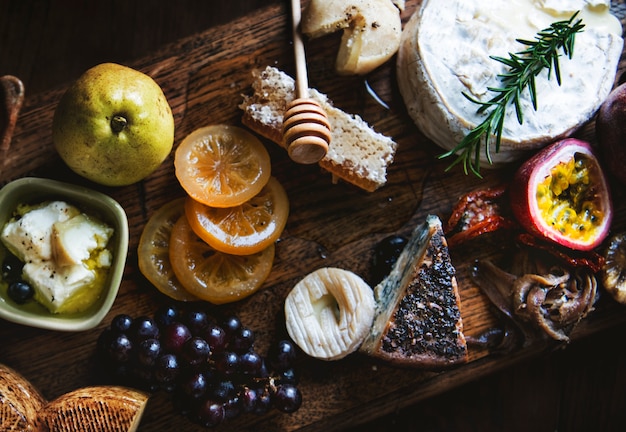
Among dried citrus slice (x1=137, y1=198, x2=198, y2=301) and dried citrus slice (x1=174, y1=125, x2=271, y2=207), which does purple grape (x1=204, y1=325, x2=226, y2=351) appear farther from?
dried citrus slice (x1=174, y1=125, x2=271, y2=207)

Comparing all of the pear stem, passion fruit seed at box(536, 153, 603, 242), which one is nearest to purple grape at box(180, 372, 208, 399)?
the pear stem

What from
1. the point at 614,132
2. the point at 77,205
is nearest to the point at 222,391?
the point at 77,205

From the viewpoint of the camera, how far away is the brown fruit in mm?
1975

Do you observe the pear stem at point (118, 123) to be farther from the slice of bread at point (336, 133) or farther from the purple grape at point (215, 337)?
the purple grape at point (215, 337)

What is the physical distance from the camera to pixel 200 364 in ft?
5.95

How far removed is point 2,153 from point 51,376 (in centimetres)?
74

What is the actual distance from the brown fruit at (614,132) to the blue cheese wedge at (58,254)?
166 cm

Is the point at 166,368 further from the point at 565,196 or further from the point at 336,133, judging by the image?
the point at 565,196

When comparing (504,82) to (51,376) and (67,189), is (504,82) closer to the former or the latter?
(67,189)

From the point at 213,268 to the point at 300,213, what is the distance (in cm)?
34

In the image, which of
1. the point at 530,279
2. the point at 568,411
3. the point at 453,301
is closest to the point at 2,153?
the point at 453,301

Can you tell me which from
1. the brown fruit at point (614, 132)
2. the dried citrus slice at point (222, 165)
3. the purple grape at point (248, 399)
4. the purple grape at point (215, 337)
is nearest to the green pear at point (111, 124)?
the dried citrus slice at point (222, 165)

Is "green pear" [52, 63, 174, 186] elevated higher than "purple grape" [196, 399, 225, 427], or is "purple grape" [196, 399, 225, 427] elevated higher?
"green pear" [52, 63, 174, 186]

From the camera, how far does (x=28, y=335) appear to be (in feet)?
6.44
